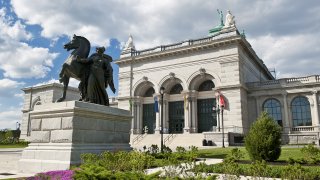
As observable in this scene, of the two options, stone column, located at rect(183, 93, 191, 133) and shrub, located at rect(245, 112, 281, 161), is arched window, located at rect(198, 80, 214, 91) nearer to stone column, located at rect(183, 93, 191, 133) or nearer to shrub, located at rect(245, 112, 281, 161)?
stone column, located at rect(183, 93, 191, 133)

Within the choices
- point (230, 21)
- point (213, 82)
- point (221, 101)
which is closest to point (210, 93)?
point (213, 82)

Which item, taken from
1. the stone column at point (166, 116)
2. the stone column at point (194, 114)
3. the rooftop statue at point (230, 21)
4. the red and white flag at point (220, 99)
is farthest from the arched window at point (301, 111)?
the stone column at point (166, 116)

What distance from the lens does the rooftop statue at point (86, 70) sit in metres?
12.7

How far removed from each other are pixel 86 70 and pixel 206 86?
3236 centimetres

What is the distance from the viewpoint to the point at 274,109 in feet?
128

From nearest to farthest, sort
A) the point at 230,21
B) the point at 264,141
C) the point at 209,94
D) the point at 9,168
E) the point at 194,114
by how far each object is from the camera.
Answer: the point at 9,168 → the point at 264,141 → the point at 230,21 → the point at 209,94 → the point at 194,114

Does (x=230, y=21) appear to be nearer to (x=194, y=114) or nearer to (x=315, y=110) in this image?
(x=194, y=114)

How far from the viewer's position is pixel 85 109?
11.3m

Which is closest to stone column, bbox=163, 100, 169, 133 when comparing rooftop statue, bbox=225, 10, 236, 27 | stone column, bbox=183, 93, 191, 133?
stone column, bbox=183, 93, 191, 133

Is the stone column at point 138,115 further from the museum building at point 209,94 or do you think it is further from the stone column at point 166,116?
the stone column at point 166,116

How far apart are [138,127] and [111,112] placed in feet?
115

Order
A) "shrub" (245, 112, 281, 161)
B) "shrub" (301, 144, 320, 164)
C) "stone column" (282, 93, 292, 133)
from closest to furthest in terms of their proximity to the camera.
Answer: "shrub" (301, 144, 320, 164) < "shrub" (245, 112, 281, 161) < "stone column" (282, 93, 292, 133)

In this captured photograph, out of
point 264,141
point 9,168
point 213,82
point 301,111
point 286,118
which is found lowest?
point 9,168

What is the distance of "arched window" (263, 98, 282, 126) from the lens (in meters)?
38.8
